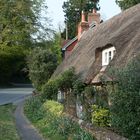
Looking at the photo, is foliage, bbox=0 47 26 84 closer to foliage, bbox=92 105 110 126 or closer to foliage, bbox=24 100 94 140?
foliage, bbox=24 100 94 140

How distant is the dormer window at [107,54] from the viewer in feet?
72.8

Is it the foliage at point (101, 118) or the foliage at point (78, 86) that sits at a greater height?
the foliage at point (78, 86)

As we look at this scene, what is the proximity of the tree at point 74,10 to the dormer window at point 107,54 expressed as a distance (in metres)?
67.3

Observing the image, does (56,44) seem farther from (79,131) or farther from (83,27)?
(79,131)

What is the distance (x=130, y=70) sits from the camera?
13.1 m

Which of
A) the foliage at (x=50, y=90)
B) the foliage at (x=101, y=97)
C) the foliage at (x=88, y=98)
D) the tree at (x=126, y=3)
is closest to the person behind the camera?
the foliage at (x=101, y=97)

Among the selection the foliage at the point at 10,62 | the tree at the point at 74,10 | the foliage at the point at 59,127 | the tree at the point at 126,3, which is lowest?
the foliage at the point at 59,127

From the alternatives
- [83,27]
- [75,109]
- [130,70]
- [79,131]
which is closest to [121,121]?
[130,70]

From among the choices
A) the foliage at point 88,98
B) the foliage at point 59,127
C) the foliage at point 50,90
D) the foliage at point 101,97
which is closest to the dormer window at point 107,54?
the foliage at point 88,98

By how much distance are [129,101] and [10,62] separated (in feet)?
202

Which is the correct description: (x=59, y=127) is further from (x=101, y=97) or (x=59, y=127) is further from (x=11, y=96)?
(x=11, y=96)

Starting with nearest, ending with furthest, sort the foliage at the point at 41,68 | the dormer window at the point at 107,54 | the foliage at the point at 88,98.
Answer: the foliage at the point at 88,98 < the dormer window at the point at 107,54 < the foliage at the point at 41,68

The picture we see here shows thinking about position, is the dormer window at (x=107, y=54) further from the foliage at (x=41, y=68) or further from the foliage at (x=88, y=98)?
the foliage at (x=41, y=68)

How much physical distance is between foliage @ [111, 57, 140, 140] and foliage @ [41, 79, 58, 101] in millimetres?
14644
